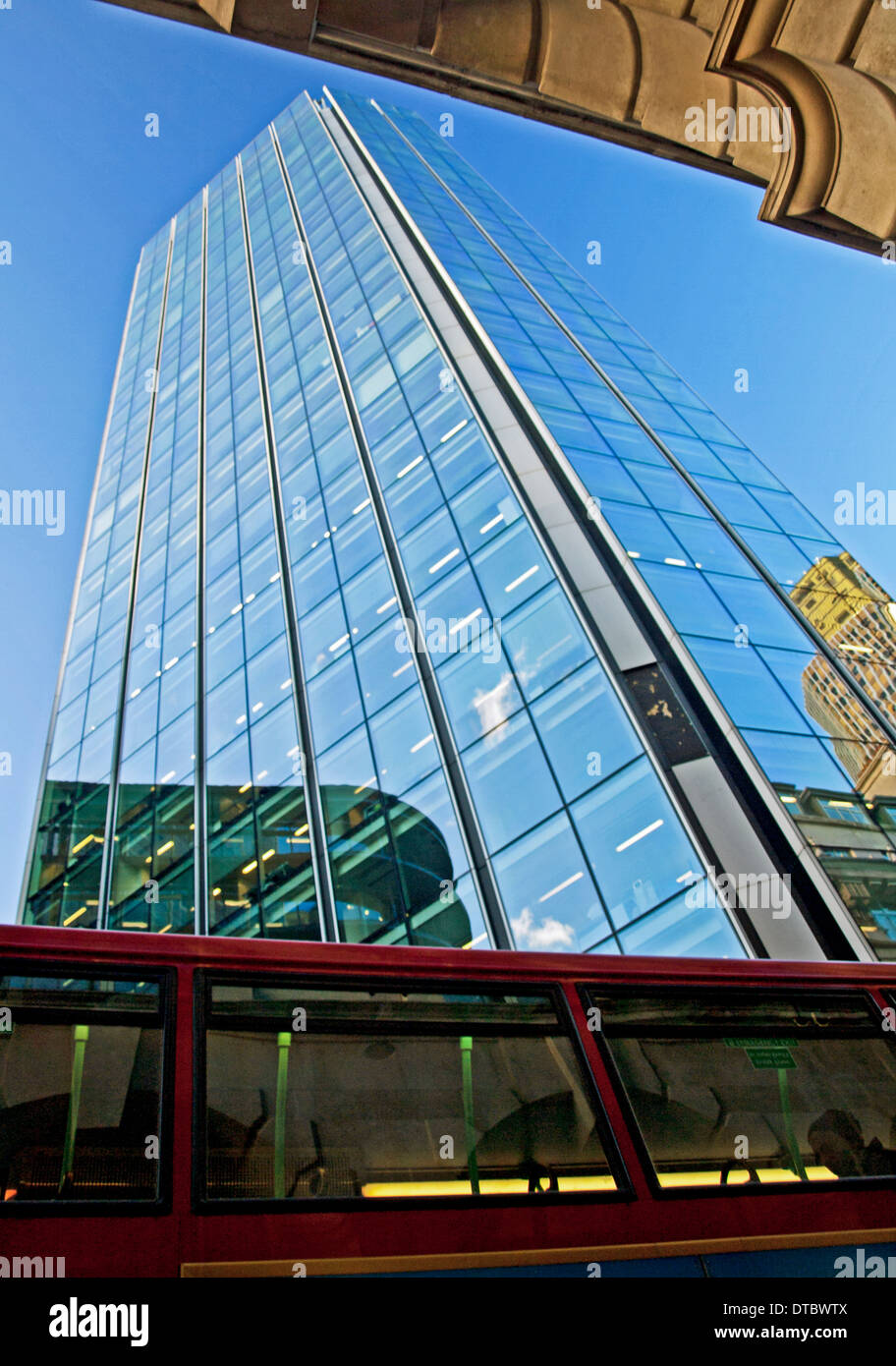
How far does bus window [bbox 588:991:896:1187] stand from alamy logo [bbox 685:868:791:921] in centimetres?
475

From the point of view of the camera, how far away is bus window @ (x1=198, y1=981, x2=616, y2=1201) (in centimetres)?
427

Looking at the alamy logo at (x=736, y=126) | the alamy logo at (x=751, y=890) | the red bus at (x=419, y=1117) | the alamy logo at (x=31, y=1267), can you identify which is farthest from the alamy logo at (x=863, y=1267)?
the alamy logo at (x=736, y=126)

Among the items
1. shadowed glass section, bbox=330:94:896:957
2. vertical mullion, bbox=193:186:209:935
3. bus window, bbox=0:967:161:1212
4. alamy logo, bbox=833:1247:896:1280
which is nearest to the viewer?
bus window, bbox=0:967:161:1212

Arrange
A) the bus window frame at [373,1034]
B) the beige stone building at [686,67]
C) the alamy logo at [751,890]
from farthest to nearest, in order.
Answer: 1. the alamy logo at [751,890]
2. the beige stone building at [686,67]
3. the bus window frame at [373,1034]

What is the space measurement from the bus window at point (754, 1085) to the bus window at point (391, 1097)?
40 centimetres

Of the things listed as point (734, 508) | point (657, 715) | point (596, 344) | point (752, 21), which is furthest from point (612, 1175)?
point (596, 344)

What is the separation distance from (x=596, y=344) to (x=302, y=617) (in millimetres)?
12633

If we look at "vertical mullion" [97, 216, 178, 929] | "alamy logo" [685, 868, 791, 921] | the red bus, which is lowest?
the red bus

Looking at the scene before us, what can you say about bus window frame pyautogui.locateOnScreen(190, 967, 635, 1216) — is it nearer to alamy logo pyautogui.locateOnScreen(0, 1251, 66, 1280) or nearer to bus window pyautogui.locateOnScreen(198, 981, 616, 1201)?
bus window pyautogui.locateOnScreen(198, 981, 616, 1201)

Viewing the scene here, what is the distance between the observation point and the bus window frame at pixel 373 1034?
4.09m

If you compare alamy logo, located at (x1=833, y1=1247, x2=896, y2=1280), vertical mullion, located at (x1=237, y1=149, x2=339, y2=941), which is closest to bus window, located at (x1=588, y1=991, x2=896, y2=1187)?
alamy logo, located at (x1=833, y1=1247, x2=896, y2=1280)
